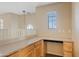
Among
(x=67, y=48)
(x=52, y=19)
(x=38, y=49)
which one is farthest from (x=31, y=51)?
(x=67, y=48)

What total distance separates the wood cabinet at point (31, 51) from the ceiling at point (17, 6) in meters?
0.47

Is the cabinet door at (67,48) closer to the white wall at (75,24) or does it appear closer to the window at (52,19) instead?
the white wall at (75,24)

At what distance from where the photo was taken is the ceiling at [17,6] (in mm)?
1309

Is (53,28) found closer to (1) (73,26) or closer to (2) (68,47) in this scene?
(1) (73,26)

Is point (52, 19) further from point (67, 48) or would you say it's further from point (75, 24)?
point (67, 48)

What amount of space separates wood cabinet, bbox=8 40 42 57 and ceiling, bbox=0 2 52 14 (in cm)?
47

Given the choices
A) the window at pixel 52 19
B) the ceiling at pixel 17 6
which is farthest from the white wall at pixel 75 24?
the ceiling at pixel 17 6

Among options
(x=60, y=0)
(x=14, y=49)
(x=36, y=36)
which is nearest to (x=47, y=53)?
(x=36, y=36)

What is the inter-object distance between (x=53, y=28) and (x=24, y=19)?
0.42 metres

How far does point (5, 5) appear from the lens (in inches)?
52.1

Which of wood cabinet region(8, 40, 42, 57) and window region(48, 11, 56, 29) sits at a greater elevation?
window region(48, 11, 56, 29)

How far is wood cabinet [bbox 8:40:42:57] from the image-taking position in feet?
4.15

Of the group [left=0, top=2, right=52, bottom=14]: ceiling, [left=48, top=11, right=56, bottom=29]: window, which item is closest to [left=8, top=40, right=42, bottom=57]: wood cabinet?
[left=48, top=11, right=56, bottom=29]: window

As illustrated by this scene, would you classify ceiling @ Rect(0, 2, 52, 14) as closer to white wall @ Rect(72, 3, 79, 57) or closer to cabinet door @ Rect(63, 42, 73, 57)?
white wall @ Rect(72, 3, 79, 57)
